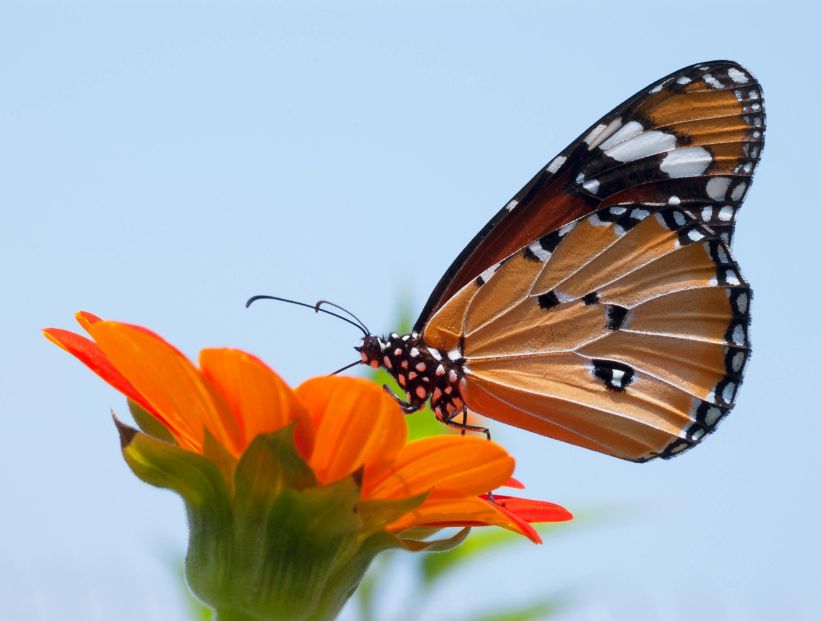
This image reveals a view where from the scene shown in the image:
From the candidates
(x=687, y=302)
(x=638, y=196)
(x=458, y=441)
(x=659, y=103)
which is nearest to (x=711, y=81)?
(x=659, y=103)

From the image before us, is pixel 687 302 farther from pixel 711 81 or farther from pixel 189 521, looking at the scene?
pixel 189 521

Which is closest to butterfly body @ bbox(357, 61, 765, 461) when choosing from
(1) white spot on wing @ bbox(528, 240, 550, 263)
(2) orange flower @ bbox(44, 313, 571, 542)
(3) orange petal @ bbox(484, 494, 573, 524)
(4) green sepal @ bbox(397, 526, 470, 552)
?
(1) white spot on wing @ bbox(528, 240, 550, 263)

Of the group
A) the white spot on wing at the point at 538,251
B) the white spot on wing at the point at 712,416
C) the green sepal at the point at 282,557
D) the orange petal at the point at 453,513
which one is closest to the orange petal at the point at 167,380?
the green sepal at the point at 282,557

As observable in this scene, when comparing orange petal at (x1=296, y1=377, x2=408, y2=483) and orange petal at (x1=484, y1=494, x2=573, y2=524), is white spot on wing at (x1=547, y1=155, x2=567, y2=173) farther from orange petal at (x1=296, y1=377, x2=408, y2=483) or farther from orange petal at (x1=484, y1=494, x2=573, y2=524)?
orange petal at (x1=296, y1=377, x2=408, y2=483)

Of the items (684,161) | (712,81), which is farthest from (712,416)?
(712,81)

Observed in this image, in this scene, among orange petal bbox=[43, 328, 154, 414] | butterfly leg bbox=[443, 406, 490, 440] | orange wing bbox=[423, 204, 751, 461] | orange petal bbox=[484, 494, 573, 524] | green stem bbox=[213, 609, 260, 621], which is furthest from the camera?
orange wing bbox=[423, 204, 751, 461]
